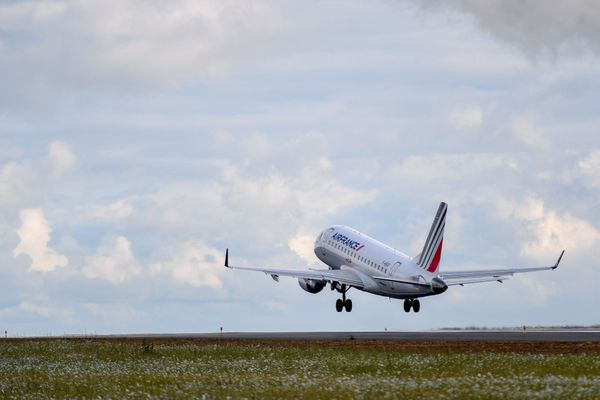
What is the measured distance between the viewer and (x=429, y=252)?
79188 mm

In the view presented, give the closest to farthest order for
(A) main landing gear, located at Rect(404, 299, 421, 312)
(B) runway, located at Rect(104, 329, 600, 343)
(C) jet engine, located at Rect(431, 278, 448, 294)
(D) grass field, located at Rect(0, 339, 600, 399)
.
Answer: (D) grass field, located at Rect(0, 339, 600, 399) < (B) runway, located at Rect(104, 329, 600, 343) < (C) jet engine, located at Rect(431, 278, 448, 294) < (A) main landing gear, located at Rect(404, 299, 421, 312)

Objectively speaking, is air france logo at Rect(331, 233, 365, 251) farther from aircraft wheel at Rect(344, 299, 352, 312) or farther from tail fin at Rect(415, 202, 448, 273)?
tail fin at Rect(415, 202, 448, 273)

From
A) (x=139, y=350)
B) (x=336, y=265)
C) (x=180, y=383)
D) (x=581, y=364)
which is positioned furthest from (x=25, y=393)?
(x=336, y=265)

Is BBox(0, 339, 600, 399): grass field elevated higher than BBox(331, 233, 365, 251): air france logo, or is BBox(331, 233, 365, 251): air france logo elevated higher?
BBox(331, 233, 365, 251): air france logo

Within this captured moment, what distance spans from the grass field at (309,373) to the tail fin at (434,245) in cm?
2204

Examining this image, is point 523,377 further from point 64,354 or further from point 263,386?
point 64,354

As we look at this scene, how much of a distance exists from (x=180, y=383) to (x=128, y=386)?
5.62 feet

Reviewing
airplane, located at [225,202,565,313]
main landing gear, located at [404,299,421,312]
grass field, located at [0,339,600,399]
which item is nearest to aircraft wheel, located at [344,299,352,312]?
airplane, located at [225,202,565,313]

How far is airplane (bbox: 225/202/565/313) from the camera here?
79.1 m

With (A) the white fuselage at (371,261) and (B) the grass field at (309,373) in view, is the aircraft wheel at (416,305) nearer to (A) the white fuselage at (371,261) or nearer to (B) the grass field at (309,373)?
(A) the white fuselage at (371,261)

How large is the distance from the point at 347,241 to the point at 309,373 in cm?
5552

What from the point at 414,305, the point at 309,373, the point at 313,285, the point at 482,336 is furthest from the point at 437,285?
the point at 309,373

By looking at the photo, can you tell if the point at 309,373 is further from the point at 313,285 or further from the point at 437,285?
the point at 313,285

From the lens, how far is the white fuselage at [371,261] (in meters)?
79.8
